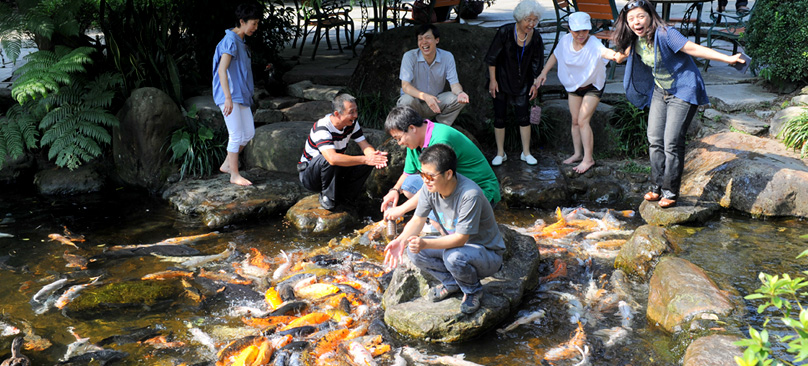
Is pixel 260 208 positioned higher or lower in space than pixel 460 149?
lower

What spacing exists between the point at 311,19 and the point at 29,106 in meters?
5.42

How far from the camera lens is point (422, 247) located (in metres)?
4.20

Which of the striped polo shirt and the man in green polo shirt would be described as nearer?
the man in green polo shirt

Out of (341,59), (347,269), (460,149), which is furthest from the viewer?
(341,59)

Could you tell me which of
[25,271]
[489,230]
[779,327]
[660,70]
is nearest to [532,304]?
[489,230]

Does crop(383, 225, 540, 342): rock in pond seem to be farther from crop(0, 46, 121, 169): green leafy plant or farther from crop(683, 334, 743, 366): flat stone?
crop(0, 46, 121, 169): green leafy plant

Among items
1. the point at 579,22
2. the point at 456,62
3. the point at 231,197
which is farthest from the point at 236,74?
the point at 579,22

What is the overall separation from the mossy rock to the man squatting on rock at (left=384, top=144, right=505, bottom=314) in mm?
1994

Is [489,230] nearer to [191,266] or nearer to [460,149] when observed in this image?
[460,149]

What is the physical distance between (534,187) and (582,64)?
145 centimetres

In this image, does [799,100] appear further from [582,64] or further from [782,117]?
[582,64]

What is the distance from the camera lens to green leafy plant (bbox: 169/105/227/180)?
25.7 feet

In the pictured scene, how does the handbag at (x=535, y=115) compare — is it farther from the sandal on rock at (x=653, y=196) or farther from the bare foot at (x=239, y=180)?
the bare foot at (x=239, y=180)

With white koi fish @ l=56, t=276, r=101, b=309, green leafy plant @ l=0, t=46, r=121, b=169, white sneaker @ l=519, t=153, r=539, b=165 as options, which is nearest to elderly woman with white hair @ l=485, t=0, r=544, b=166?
white sneaker @ l=519, t=153, r=539, b=165
